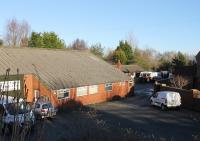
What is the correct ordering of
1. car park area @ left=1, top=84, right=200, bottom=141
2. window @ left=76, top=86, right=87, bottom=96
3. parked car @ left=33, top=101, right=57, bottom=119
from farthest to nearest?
window @ left=76, top=86, right=87, bottom=96
car park area @ left=1, top=84, right=200, bottom=141
parked car @ left=33, top=101, right=57, bottom=119

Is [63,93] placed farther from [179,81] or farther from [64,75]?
[179,81]

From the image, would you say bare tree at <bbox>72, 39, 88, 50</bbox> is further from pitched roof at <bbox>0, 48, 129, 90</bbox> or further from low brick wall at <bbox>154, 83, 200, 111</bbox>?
low brick wall at <bbox>154, 83, 200, 111</bbox>

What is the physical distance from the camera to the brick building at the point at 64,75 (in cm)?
3133

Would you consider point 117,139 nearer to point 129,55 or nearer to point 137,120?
point 137,120

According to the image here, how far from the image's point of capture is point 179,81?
143ft

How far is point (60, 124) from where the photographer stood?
25.0 meters

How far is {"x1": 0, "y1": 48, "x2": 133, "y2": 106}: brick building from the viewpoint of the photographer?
31.3 m

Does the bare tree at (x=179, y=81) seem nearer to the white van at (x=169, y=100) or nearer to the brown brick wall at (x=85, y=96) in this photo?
the brown brick wall at (x=85, y=96)

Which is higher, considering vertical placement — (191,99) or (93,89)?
(93,89)

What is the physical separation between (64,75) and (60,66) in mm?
2769

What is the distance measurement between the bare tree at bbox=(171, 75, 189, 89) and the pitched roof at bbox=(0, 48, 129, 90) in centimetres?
650

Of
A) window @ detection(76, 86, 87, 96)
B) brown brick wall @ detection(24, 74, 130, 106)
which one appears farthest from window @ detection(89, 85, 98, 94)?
window @ detection(76, 86, 87, 96)

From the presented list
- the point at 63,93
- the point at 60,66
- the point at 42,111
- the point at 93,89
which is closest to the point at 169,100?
the point at 93,89

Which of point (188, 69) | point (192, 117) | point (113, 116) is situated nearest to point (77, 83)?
point (113, 116)
